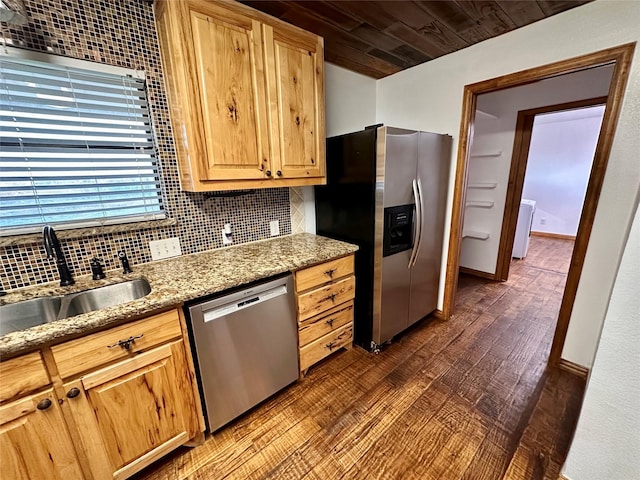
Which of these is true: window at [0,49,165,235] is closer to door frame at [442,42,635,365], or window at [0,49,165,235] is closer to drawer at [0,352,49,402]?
drawer at [0,352,49,402]

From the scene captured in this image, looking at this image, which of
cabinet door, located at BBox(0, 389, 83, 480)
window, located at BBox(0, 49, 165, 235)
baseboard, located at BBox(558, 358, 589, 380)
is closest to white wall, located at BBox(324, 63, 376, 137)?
window, located at BBox(0, 49, 165, 235)

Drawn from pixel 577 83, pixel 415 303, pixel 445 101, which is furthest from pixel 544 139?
pixel 415 303

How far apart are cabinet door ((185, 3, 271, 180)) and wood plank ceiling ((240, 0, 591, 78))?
0.90 ft

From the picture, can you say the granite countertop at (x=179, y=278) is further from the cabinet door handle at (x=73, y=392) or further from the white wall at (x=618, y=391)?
the white wall at (x=618, y=391)

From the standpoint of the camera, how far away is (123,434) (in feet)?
3.73

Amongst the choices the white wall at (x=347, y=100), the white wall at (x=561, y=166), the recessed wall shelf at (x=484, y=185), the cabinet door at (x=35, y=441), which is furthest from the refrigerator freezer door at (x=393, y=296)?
the white wall at (x=561, y=166)

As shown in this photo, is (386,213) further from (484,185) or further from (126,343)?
(484,185)

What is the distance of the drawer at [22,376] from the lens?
86 centimetres

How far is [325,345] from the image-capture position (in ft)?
6.23

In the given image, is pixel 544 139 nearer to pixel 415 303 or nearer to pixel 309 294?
pixel 415 303

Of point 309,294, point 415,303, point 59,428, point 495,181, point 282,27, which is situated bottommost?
point 415,303

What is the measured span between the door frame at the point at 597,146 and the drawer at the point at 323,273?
1.11 meters

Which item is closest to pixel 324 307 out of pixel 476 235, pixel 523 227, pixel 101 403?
pixel 101 403

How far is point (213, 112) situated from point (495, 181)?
10.9 ft
